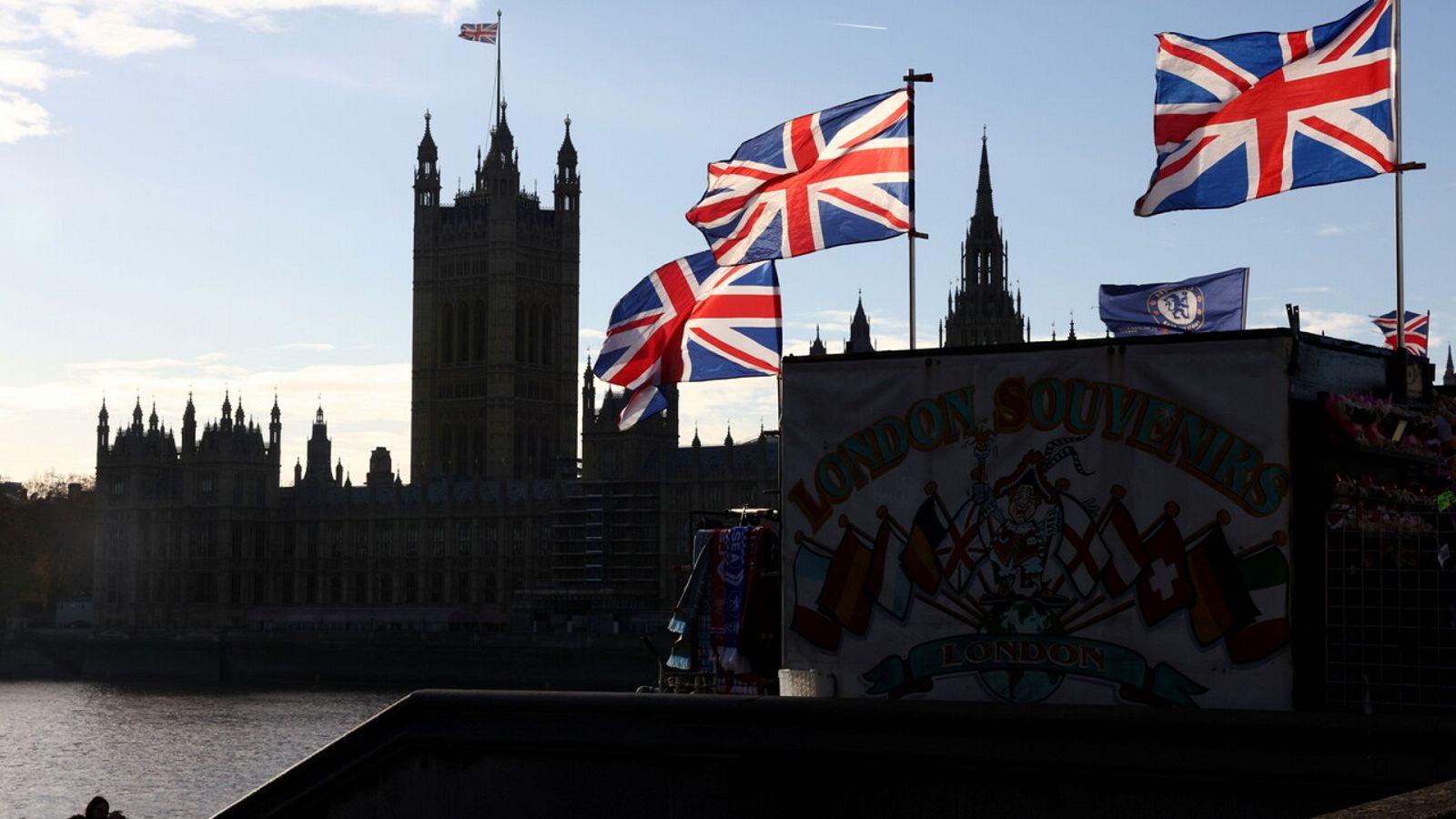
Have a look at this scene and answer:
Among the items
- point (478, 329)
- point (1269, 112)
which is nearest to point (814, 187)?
point (1269, 112)

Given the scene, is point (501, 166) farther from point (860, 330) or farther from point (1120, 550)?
point (1120, 550)

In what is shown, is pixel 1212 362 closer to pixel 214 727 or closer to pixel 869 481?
pixel 869 481

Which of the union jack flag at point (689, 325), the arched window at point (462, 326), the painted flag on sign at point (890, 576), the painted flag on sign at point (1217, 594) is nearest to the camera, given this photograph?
the painted flag on sign at point (1217, 594)

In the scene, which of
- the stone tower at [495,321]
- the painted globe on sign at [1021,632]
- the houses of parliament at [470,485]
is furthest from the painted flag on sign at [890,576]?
the stone tower at [495,321]

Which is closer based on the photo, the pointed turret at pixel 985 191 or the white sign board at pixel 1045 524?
the white sign board at pixel 1045 524

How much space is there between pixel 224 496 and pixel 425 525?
13.9 m

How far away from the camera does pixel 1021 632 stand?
11125 mm

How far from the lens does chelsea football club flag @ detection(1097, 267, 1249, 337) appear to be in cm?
1812

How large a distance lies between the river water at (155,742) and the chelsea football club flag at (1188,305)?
26.6 meters

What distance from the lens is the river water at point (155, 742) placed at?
5012 centimetres

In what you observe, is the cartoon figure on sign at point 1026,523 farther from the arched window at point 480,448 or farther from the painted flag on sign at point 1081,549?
the arched window at point 480,448

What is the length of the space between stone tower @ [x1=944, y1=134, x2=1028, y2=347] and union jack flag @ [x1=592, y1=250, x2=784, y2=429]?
95591 millimetres

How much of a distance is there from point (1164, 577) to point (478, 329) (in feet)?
408

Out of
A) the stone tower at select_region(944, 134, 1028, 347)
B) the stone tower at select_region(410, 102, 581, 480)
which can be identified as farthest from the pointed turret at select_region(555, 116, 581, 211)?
the stone tower at select_region(944, 134, 1028, 347)
